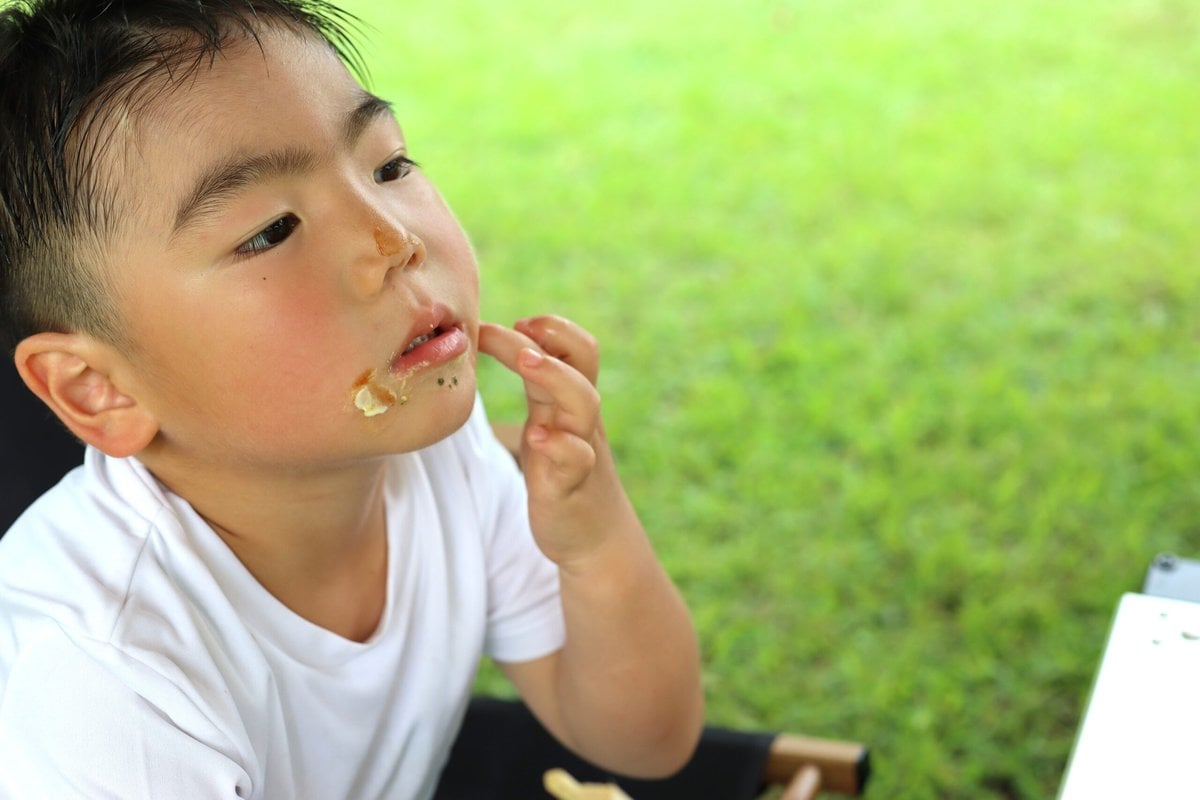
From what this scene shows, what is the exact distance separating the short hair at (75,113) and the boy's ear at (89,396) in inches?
1.1

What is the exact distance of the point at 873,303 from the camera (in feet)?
11.7

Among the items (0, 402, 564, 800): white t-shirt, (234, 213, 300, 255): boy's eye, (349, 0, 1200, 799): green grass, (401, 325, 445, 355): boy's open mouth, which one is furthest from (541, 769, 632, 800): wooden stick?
(349, 0, 1200, 799): green grass

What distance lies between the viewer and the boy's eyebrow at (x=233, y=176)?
1186mm

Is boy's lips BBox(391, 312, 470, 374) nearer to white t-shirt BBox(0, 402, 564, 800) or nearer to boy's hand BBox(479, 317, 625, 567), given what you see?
boy's hand BBox(479, 317, 625, 567)

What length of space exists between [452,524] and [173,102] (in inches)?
22.8

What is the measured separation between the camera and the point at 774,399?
10.8ft

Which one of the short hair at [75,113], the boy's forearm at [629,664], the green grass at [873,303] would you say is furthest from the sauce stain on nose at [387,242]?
the green grass at [873,303]

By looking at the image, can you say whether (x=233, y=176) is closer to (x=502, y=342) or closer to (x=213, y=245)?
(x=213, y=245)

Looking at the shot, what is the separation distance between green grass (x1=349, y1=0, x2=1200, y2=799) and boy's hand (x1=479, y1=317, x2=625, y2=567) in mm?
1097

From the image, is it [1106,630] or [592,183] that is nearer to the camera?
[1106,630]

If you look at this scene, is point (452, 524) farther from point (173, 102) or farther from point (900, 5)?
point (900, 5)

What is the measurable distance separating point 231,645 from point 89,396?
0.84 ft

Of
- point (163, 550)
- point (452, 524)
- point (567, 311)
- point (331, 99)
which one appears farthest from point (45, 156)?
point (567, 311)

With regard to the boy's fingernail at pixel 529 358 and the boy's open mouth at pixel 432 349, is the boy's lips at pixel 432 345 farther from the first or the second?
the boy's fingernail at pixel 529 358
